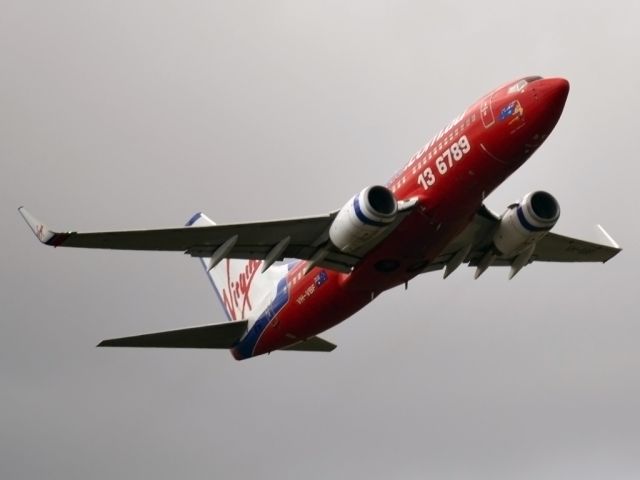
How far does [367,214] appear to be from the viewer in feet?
Answer: 137

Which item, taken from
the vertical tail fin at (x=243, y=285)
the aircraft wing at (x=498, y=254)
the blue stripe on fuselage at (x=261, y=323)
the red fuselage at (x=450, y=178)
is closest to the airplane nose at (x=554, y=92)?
the red fuselage at (x=450, y=178)

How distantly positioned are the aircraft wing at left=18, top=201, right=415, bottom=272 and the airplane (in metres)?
0.04

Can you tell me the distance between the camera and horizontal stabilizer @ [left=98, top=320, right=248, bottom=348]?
Result: 159 ft

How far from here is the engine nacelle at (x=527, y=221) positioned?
45250 mm

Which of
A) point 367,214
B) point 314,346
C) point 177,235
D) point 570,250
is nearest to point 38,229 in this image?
point 177,235

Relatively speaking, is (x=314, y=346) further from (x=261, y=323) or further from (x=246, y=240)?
(x=246, y=240)

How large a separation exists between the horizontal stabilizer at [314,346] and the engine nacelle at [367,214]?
1153 cm

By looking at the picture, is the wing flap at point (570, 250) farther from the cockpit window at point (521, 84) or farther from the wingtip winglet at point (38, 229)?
the wingtip winglet at point (38, 229)

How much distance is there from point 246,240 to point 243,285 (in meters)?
12.1

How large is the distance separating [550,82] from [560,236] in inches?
486

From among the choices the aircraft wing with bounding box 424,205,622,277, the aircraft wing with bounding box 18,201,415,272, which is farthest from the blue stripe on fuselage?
the aircraft wing with bounding box 424,205,622,277

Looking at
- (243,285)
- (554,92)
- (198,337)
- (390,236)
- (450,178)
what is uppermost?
(243,285)

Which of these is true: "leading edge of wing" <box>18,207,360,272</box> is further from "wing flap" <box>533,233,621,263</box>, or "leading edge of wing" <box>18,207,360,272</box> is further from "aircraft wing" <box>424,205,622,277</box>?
"wing flap" <box>533,233,621,263</box>

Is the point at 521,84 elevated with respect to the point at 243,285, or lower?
lower
